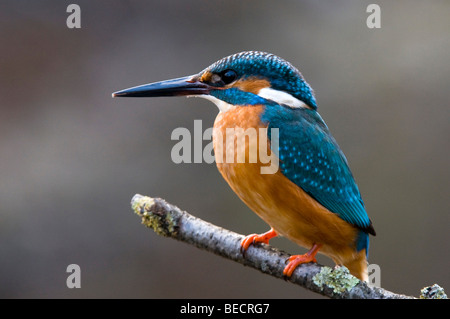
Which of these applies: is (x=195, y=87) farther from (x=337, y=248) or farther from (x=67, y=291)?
(x=67, y=291)

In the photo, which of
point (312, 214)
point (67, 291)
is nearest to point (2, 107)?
point (67, 291)

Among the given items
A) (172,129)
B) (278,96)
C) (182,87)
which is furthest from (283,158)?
(172,129)

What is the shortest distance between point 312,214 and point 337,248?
23cm

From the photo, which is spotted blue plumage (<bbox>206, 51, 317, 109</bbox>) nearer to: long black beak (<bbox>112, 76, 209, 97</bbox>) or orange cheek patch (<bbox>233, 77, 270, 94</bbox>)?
orange cheek patch (<bbox>233, 77, 270, 94</bbox>)

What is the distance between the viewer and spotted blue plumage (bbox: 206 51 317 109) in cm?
217

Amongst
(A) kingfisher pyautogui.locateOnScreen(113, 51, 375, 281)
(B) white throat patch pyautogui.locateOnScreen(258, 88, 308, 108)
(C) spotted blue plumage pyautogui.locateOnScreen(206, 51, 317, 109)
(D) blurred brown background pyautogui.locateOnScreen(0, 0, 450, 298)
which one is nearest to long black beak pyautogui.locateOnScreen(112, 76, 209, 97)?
(A) kingfisher pyautogui.locateOnScreen(113, 51, 375, 281)

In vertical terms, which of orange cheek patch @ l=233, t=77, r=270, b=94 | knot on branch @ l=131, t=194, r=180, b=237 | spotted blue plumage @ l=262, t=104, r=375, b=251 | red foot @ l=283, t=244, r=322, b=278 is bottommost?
red foot @ l=283, t=244, r=322, b=278

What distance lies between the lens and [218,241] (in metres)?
2.03

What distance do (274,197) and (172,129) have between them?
2307 millimetres

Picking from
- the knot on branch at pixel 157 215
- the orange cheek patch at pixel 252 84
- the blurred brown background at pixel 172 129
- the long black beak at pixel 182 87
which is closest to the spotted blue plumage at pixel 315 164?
the orange cheek patch at pixel 252 84

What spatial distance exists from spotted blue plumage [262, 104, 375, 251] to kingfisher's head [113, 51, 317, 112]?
72 millimetres

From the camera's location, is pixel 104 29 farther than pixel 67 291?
Yes

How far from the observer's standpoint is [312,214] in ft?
6.84
